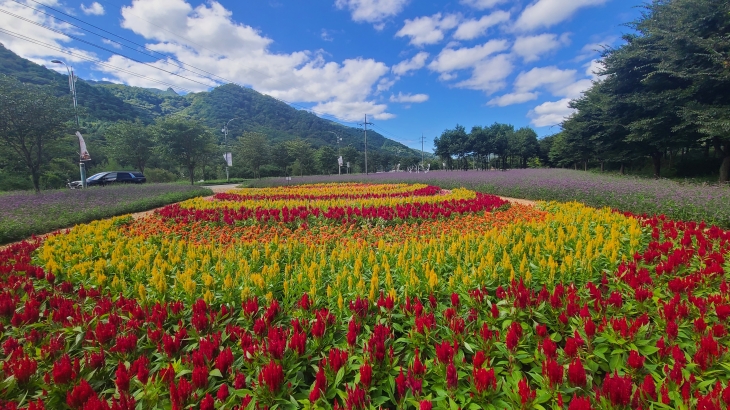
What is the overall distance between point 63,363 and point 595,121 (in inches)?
1109

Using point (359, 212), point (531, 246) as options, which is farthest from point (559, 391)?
point (359, 212)

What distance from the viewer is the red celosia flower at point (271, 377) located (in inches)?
63.4

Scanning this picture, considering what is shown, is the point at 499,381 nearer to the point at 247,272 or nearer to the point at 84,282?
the point at 247,272

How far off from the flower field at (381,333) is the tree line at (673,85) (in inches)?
564

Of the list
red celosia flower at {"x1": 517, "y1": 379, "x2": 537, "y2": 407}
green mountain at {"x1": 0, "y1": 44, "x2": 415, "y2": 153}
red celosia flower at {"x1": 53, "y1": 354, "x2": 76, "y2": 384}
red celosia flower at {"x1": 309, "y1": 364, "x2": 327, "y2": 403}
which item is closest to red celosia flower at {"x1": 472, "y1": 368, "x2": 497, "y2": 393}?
red celosia flower at {"x1": 517, "y1": 379, "x2": 537, "y2": 407}

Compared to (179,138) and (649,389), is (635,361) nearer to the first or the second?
(649,389)

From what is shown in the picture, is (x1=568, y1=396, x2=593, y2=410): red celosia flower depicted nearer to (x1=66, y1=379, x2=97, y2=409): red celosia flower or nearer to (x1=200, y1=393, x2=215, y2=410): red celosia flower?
(x1=200, y1=393, x2=215, y2=410): red celosia flower

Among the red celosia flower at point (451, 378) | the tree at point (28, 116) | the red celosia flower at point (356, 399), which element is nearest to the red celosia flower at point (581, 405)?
the red celosia flower at point (451, 378)

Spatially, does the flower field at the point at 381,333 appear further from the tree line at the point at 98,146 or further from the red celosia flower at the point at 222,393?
the tree line at the point at 98,146

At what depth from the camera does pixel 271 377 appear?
1.61 meters

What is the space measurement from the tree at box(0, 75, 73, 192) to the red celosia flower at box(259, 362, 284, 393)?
20.5 meters

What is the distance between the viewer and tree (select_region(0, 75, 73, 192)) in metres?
14.4

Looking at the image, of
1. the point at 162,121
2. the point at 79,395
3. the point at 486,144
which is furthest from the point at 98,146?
the point at 486,144

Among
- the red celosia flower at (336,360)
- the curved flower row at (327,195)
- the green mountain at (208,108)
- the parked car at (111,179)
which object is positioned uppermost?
the green mountain at (208,108)
